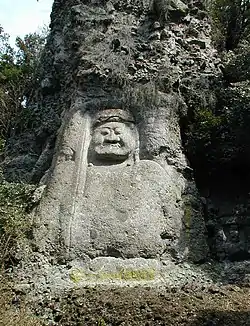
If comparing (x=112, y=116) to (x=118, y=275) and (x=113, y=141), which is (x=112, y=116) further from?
(x=118, y=275)

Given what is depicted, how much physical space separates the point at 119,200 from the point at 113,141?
4.77 ft

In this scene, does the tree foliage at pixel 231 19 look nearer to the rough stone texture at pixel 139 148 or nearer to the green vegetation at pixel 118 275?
the rough stone texture at pixel 139 148

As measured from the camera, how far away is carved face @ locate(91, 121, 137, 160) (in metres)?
12.6

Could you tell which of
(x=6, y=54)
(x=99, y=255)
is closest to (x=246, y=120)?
(x=99, y=255)

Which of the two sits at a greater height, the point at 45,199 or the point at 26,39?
the point at 26,39

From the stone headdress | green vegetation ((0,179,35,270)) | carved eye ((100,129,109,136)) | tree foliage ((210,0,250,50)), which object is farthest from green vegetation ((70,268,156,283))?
tree foliage ((210,0,250,50))

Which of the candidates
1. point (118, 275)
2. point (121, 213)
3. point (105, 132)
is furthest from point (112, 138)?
point (118, 275)

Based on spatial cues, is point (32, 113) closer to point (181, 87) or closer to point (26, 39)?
point (181, 87)

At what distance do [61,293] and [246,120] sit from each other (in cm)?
527

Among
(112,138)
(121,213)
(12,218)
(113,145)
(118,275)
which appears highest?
(112,138)

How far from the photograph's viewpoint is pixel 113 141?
41.8ft

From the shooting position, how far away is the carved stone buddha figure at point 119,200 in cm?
1138

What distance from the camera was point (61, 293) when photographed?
34.0 ft

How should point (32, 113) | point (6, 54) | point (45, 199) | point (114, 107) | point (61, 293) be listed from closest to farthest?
point (61, 293) → point (45, 199) → point (114, 107) → point (32, 113) → point (6, 54)
